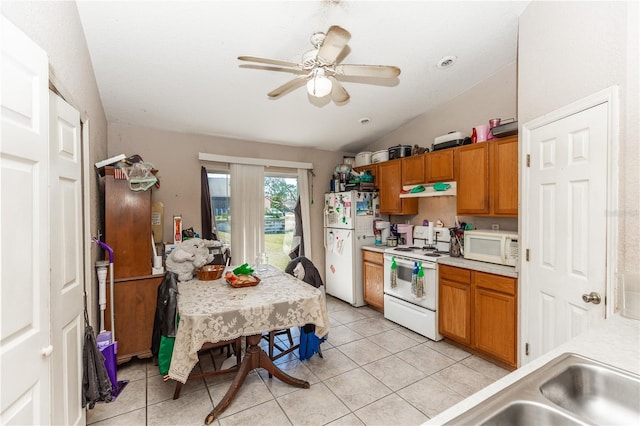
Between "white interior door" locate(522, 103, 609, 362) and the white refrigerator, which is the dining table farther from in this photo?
the white refrigerator

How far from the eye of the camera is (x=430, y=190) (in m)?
3.60

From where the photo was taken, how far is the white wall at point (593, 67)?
1.47m

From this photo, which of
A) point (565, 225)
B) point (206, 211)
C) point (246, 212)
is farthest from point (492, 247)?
point (206, 211)

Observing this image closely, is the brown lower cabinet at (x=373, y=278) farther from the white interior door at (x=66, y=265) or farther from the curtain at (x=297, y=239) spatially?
the white interior door at (x=66, y=265)

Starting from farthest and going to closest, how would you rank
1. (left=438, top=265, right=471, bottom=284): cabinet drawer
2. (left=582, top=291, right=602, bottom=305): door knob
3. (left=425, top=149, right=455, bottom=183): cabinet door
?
(left=425, top=149, right=455, bottom=183): cabinet door, (left=438, top=265, right=471, bottom=284): cabinet drawer, (left=582, top=291, right=602, bottom=305): door knob

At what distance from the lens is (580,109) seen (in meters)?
1.74

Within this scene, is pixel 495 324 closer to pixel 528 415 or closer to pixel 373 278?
pixel 373 278

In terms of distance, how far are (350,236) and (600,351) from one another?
321 centimetres

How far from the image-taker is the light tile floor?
2.02 metres

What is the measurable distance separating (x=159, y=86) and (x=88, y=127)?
0.83 m

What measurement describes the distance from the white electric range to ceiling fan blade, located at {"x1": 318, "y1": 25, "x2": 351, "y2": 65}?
2.35m

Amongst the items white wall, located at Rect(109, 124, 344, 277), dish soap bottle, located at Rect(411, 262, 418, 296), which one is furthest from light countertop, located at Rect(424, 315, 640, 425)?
white wall, located at Rect(109, 124, 344, 277)

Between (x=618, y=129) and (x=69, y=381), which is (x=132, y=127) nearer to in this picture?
(x=69, y=381)

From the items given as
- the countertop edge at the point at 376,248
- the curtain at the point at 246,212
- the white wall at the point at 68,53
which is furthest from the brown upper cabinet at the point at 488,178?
the white wall at the point at 68,53
